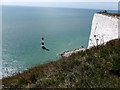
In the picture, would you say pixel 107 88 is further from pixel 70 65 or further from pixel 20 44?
pixel 20 44

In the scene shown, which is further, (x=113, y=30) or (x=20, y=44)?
(x=20, y=44)

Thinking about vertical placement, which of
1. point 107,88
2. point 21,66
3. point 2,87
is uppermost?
point 107,88

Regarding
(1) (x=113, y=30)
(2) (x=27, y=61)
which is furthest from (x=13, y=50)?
(1) (x=113, y=30)

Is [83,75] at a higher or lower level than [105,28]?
lower

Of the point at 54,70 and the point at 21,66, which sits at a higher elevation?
the point at 54,70

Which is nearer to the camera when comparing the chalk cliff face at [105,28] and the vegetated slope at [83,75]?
the vegetated slope at [83,75]

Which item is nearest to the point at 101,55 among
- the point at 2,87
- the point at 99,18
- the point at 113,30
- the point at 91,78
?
the point at 91,78

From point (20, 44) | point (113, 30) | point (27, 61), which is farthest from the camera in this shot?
point (20, 44)

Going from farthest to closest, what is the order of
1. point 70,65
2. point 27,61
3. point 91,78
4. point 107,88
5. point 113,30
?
1. point 27,61
2. point 113,30
3. point 70,65
4. point 91,78
5. point 107,88

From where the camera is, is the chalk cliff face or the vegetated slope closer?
the vegetated slope

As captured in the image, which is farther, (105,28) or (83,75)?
(105,28)
